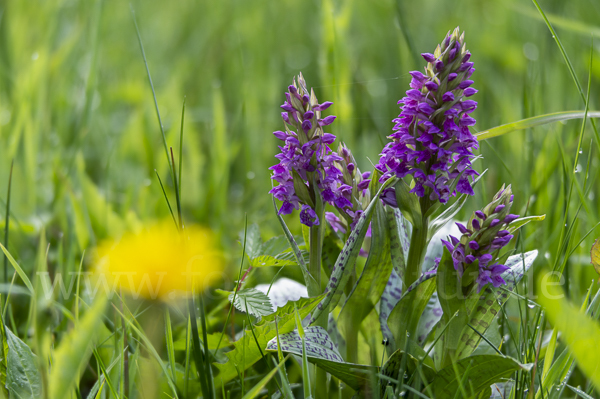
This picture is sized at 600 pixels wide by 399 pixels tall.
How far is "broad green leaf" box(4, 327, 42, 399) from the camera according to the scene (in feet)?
3.42

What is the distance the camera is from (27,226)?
6.61 ft

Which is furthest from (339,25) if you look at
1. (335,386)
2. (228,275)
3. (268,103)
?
(335,386)

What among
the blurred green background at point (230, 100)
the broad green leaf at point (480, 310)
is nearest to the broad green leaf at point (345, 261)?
the broad green leaf at point (480, 310)

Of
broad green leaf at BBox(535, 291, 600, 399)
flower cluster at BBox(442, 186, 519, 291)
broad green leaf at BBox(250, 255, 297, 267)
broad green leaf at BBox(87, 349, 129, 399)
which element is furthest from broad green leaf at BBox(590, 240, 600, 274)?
broad green leaf at BBox(87, 349, 129, 399)

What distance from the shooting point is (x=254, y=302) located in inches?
45.8

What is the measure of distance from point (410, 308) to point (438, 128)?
42cm

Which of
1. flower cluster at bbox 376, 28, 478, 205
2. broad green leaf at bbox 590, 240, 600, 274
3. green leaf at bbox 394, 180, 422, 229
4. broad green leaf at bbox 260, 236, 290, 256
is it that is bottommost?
broad green leaf at bbox 260, 236, 290, 256

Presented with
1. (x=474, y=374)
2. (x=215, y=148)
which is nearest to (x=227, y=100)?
(x=215, y=148)

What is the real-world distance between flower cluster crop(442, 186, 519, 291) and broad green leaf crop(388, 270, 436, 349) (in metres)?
0.08

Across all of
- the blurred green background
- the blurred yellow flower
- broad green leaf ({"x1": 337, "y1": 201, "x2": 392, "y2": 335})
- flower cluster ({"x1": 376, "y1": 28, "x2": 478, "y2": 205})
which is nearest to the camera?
flower cluster ({"x1": 376, "y1": 28, "x2": 478, "y2": 205})

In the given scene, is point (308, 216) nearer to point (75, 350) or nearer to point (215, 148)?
point (75, 350)

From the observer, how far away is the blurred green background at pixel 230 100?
2.03 metres

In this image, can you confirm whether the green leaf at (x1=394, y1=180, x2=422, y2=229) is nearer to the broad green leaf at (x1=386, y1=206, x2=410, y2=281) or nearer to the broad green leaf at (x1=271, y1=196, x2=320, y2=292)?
the broad green leaf at (x1=386, y1=206, x2=410, y2=281)

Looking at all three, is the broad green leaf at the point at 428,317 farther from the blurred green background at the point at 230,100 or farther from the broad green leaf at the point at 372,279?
the blurred green background at the point at 230,100
